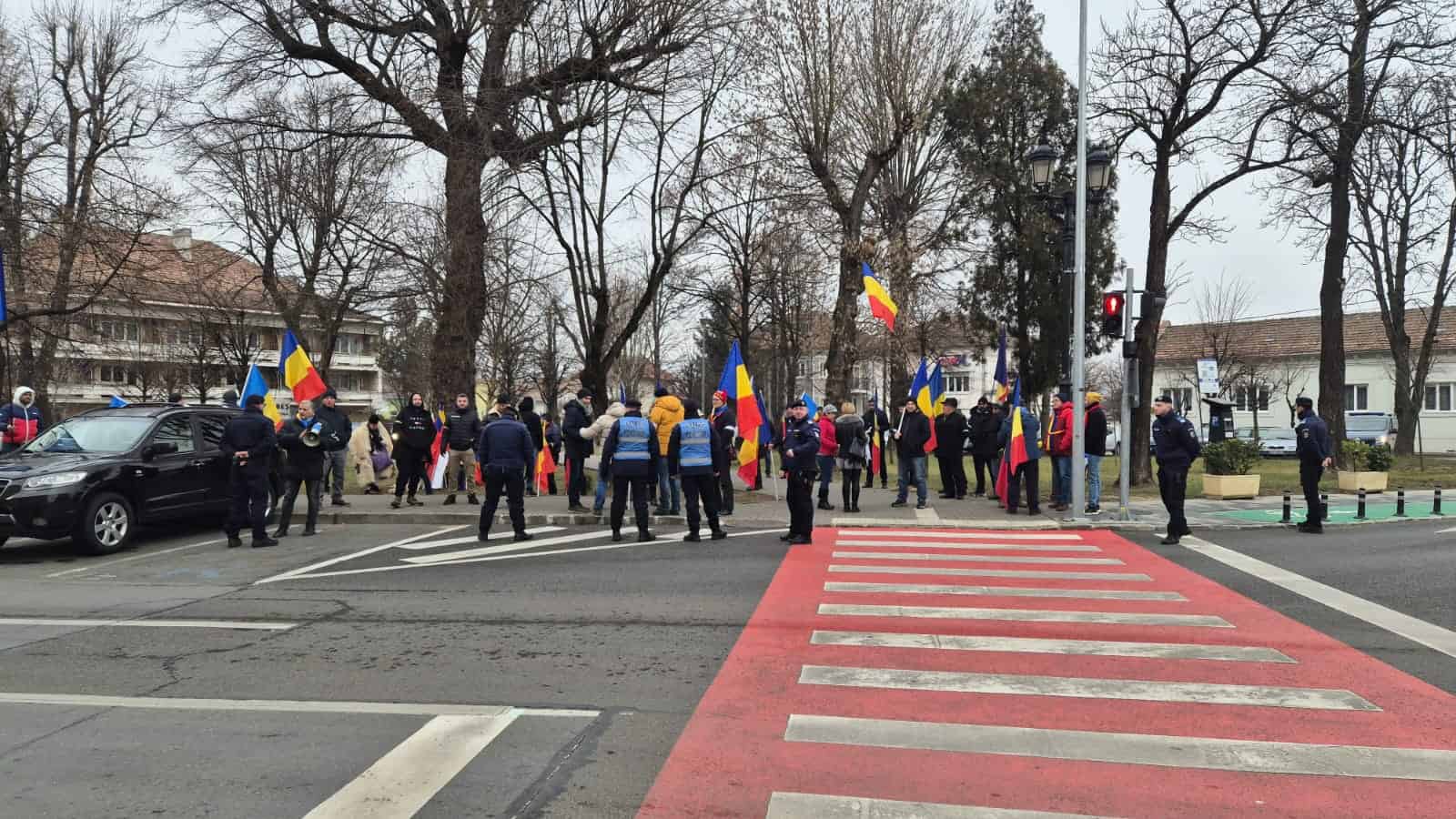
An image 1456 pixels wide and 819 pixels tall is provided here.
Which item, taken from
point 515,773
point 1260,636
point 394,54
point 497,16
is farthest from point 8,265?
point 1260,636

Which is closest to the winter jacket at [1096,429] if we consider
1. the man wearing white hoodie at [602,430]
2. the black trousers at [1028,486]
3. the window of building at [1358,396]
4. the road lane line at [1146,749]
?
the black trousers at [1028,486]

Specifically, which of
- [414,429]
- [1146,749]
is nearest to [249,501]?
[414,429]

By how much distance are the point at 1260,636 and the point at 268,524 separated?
12943 millimetres

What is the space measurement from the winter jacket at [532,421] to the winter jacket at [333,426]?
296 cm

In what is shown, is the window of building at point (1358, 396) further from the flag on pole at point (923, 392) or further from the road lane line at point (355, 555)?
the road lane line at point (355, 555)

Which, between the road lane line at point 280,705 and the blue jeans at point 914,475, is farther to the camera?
the blue jeans at point 914,475

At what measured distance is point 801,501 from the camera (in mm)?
11516

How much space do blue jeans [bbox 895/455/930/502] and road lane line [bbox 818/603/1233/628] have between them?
794 cm

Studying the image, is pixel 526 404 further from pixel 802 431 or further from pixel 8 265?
pixel 8 265

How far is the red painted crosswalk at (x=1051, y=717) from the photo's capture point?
3797 mm

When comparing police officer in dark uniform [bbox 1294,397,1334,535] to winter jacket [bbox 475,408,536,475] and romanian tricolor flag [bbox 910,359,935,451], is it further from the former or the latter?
winter jacket [bbox 475,408,536,475]

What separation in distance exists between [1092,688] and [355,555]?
28.3ft

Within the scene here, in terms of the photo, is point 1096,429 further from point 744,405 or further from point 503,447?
point 503,447

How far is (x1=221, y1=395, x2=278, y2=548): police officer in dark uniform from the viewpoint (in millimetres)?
11602
